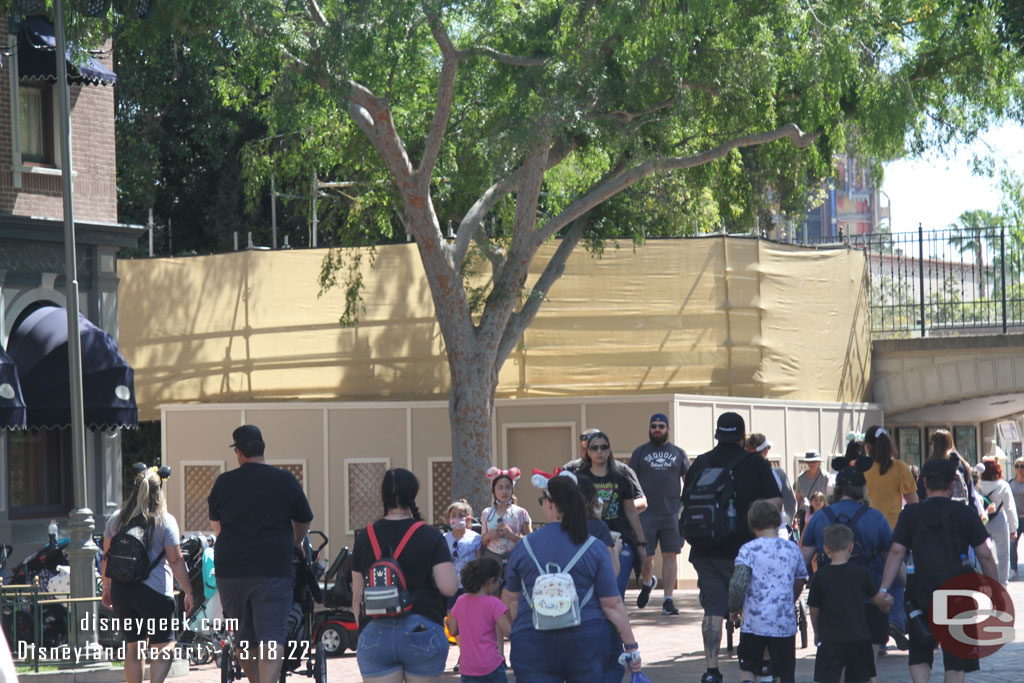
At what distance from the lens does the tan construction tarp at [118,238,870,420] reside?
21219mm

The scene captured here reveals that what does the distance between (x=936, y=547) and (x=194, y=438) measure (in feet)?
47.0

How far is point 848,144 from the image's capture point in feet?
56.6

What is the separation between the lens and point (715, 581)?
10164 mm

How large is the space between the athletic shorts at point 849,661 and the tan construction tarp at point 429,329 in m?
12.7

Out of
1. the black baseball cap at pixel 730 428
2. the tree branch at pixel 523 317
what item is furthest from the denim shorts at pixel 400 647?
the tree branch at pixel 523 317

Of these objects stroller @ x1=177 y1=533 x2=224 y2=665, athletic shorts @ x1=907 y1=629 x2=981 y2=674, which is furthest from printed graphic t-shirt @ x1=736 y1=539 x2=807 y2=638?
stroller @ x1=177 y1=533 x2=224 y2=665

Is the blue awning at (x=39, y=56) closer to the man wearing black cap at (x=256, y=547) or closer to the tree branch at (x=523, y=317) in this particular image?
the tree branch at (x=523, y=317)

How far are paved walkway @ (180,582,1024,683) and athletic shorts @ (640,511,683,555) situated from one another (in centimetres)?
81

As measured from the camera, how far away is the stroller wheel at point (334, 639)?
44.2 feet

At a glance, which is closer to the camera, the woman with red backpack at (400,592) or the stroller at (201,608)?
the woman with red backpack at (400,592)

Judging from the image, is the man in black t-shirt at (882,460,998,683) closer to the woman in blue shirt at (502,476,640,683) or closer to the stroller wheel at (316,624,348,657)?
the woman in blue shirt at (502,476,640,683)

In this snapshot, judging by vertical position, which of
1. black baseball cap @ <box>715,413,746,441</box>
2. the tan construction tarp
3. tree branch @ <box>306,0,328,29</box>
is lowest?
black baseball cap @ <box>715,413,746,441</box>

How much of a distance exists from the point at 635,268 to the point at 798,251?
3201 millimetres

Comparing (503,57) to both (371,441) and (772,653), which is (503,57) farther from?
(772,653)
